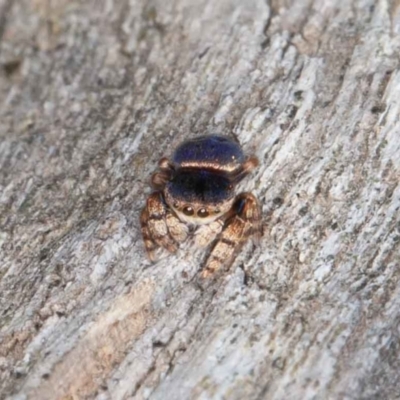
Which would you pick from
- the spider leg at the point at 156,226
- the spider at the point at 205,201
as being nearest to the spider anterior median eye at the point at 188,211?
the spider at the point at 205,201

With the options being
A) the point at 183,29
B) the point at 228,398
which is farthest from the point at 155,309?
the point at 183,29

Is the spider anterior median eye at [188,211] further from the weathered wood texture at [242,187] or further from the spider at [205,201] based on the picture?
the weathered wood texture at [242,187]

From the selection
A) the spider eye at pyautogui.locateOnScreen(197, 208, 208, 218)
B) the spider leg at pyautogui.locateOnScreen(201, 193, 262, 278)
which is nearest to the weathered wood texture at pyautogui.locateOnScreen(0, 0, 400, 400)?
the spider leg at pyautogui.locateOnScreen(201, 193, 262, 278)

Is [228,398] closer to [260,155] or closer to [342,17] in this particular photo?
[260,155]

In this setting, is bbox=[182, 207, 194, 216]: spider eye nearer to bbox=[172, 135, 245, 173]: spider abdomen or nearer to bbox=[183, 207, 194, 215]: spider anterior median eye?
bbox=[183, 207, 194, 215]: spider anterior median eye

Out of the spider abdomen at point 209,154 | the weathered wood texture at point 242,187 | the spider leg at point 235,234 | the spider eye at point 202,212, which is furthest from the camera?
the spider abdomen at point 209,154

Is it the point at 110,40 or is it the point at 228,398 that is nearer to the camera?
the point at 228,398

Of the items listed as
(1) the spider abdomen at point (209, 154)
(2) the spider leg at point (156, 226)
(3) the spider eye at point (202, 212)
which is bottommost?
(2) the spider leg at point (156, 226)
